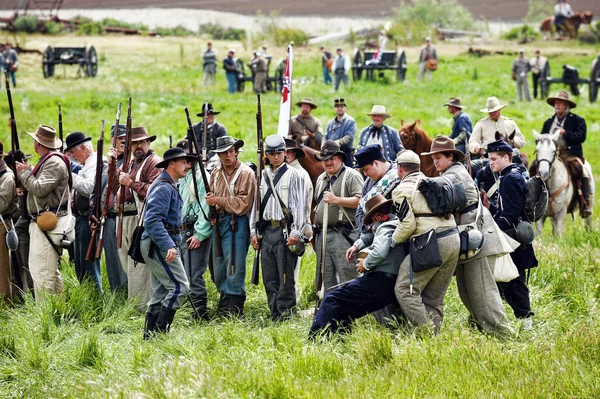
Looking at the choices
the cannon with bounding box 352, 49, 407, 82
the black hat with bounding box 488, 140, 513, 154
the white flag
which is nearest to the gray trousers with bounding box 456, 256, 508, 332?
the black hat with bounding box 488, 140, 513, 154

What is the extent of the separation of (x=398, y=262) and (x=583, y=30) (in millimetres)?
42791

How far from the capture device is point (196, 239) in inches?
363

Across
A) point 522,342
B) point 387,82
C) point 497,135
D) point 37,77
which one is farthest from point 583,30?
point 522,342

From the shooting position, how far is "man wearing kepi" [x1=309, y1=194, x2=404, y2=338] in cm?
726

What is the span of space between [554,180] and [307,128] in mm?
3631

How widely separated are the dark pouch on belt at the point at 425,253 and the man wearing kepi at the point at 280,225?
6.26 ft

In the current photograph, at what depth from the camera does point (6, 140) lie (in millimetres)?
20516

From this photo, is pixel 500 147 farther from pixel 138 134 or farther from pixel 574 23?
pixel 574 23

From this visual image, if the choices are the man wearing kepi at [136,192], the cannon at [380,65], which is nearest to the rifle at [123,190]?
the man wearing kepi at [136,192]

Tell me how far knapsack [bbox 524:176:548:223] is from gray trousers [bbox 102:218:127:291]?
423cm

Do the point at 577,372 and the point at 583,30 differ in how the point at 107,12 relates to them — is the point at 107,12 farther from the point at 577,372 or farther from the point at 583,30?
the point at 577,372

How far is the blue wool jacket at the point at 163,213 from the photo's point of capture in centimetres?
785

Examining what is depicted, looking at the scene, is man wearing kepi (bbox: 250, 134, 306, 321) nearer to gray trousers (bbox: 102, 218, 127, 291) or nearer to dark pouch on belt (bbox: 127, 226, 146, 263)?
dark pouch on belt (bbox: 127, 226, 146, 263)

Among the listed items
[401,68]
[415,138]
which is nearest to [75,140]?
[415,138]
